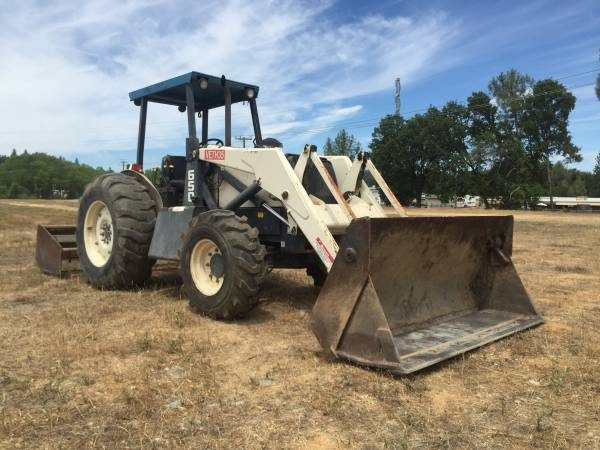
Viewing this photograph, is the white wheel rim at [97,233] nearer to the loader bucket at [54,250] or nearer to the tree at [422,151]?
the loader bucket at [54,250]

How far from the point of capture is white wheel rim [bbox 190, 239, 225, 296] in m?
5.44

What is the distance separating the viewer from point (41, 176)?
120 meters

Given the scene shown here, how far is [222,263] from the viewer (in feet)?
17.3

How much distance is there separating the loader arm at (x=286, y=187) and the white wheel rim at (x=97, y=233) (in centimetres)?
214

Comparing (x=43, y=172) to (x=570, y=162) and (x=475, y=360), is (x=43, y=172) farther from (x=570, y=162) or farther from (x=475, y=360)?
(x=475, y=360)

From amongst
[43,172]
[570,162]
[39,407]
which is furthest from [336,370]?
[43,172]

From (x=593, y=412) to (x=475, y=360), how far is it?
1.04m

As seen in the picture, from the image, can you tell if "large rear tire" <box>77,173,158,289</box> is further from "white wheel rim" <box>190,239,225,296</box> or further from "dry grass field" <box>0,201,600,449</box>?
"white wheel rim" <box>190,239,225,296</box>

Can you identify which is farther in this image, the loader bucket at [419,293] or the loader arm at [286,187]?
the loader arm at [286,187]

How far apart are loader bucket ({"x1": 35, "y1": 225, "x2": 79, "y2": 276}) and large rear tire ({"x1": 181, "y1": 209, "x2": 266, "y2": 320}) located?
3.22m

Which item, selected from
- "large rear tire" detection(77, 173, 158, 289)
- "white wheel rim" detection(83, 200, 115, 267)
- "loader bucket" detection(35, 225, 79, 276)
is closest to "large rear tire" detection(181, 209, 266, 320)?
"large rear tire" detection(77, 173, 158, 289)

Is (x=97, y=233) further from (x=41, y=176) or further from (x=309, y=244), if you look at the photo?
(x=41, y=176)

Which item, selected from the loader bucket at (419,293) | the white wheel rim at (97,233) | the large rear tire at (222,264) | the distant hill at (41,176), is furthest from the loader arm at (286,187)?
the distant hill at (41,176)

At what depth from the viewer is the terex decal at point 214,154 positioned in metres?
6.12
